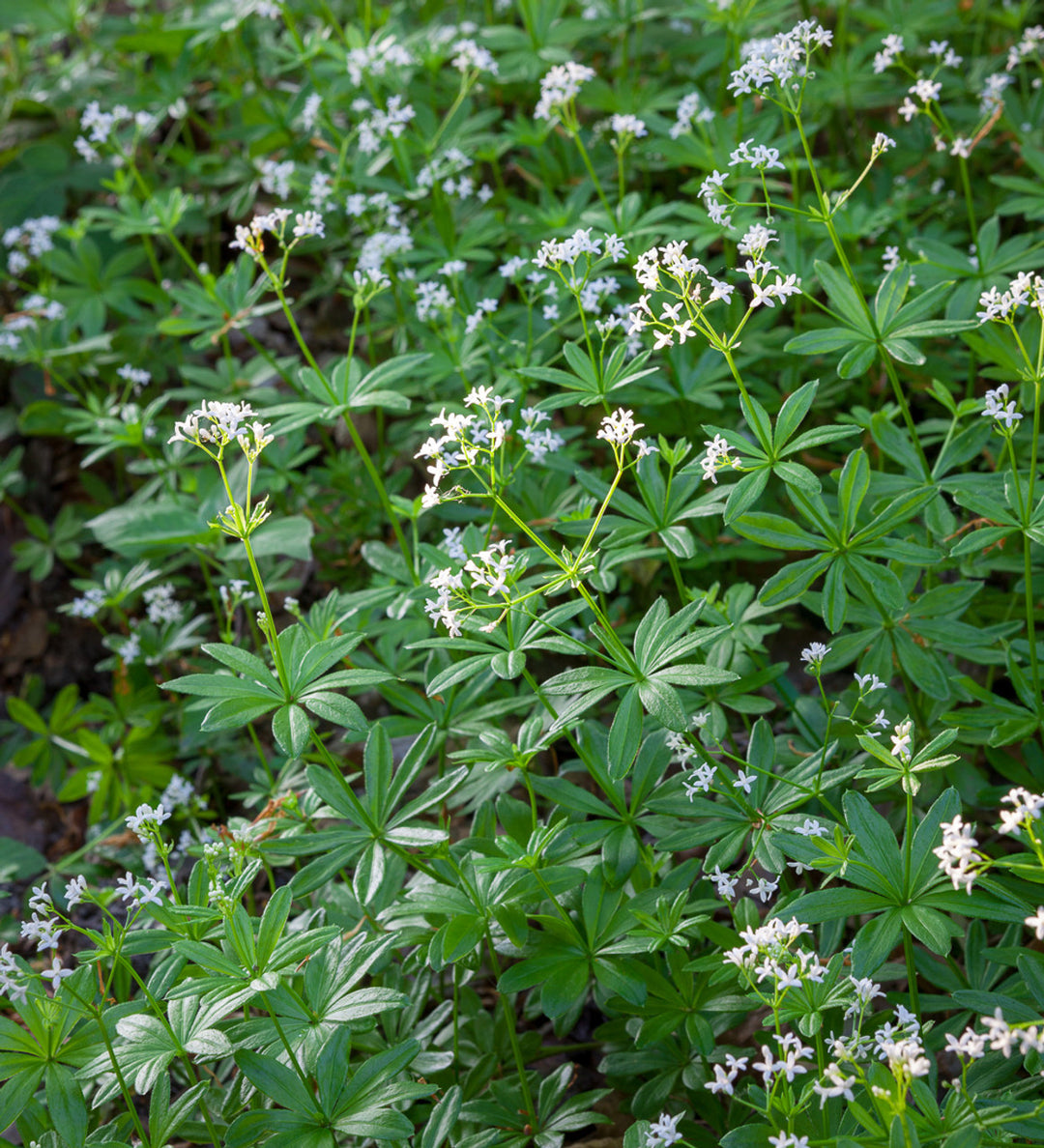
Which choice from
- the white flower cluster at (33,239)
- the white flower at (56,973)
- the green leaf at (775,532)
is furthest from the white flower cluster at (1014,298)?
the white flower cluster at (33,239)

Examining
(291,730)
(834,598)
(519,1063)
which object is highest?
(291,730)

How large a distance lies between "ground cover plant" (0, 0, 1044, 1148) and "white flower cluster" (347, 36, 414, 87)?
1.4 inches

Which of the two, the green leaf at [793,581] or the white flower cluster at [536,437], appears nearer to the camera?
the green leaf at [793,581]

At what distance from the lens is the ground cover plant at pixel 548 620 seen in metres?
2.13

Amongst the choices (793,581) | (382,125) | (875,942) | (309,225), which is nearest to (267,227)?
(309,225)

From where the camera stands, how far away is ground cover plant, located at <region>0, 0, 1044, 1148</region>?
6.99 feet

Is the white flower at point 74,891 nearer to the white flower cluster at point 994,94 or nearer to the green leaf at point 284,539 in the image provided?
the green leaf at point 284,539

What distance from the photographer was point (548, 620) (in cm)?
220

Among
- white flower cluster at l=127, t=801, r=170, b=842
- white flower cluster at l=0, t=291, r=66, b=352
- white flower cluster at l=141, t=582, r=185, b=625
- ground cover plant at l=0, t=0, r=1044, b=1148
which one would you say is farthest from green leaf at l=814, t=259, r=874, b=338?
white flower cluster at l=0, t=291, r=66, b=352

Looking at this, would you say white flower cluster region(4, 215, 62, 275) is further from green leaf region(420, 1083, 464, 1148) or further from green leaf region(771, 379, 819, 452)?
green leaf region(420, 1083, 464, 1148)

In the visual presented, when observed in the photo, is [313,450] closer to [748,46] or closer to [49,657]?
[49,657]

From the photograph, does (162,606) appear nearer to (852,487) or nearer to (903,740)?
(852,487)

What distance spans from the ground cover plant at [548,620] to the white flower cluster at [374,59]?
35mm

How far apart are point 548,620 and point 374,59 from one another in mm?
2596
